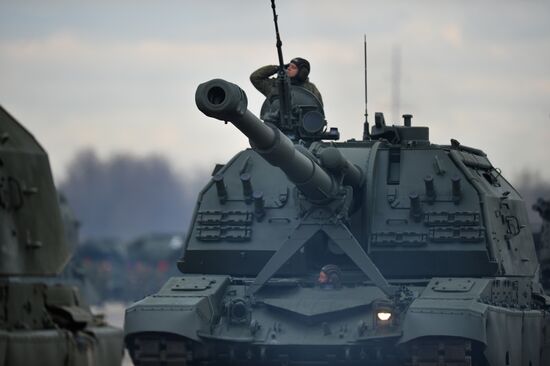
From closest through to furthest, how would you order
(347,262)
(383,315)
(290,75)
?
(383,315)
(347,262)
(290,75)

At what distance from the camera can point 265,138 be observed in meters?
19.2

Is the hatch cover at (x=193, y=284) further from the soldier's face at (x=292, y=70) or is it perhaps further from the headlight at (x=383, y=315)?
the soldier's face at (x=292, y=70)

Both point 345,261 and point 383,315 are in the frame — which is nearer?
point 383,315

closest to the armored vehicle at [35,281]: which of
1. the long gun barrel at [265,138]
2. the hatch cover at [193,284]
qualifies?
the long gun barrel at [265,138]

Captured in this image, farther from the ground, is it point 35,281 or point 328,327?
point 328,327

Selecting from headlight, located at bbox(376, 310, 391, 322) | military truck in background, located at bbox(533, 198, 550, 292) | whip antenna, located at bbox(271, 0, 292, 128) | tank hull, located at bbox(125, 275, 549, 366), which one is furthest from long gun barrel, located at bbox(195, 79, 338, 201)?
military truck in background, located at bbox(533, 198, 550, 292)

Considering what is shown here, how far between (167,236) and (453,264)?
54815 mm

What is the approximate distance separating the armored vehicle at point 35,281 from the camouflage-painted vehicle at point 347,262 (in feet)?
12.6

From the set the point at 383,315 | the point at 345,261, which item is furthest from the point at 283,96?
the point at 383,315

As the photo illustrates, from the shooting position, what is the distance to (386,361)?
67.6ft

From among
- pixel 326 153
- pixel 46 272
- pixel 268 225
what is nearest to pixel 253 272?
pixel 268 225

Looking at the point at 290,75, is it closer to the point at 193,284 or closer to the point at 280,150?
the point at 193,284

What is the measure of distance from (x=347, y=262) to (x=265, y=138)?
348 centimetres

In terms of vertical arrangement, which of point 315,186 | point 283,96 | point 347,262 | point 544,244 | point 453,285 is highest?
point 544,244
